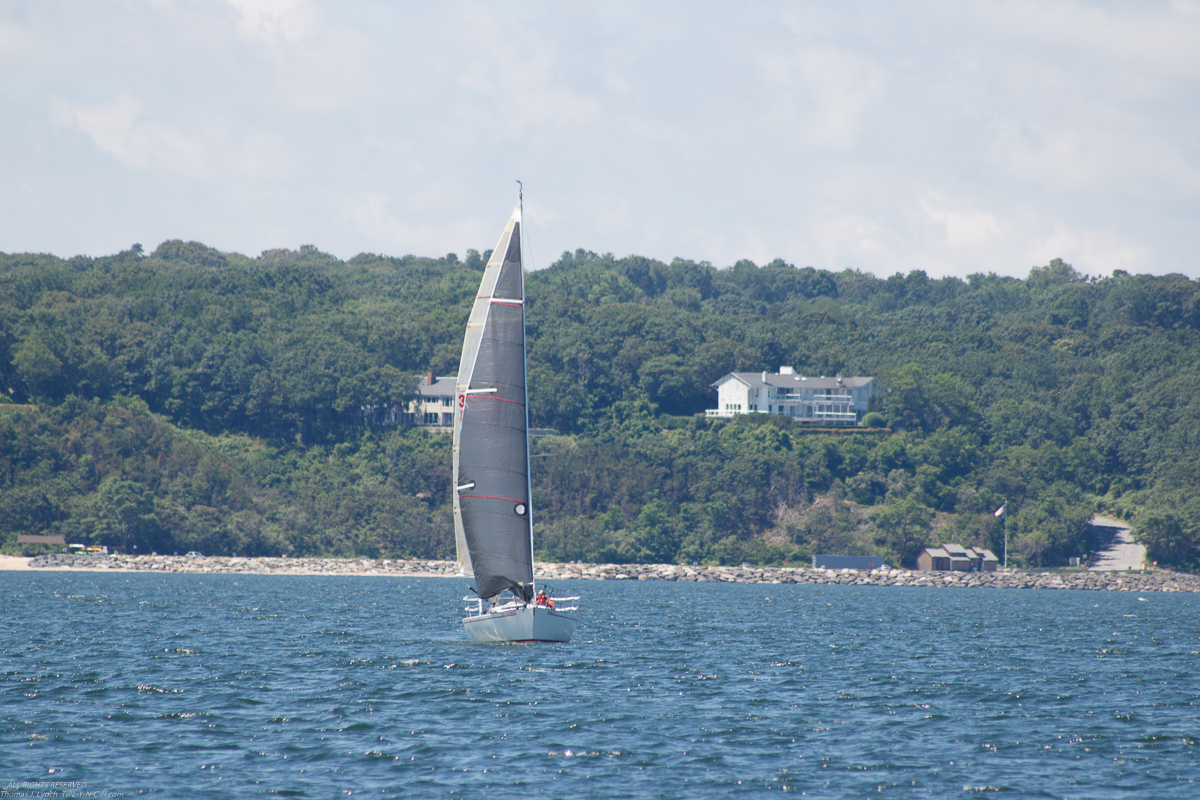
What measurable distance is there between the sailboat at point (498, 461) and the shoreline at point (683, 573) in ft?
225

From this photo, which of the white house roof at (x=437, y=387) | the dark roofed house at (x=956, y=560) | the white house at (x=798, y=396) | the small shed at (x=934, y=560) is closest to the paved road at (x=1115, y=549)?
the dark roofed house at (x=956, y=560)

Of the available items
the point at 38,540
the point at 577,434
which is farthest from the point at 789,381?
the point at 38,540

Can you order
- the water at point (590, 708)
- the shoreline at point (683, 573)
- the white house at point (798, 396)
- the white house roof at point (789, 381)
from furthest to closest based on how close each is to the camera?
the white house roof at point (789, 381) < the white house at point (798, 396) < the shoreline at point (683, 573) < the water at point (590, 708)

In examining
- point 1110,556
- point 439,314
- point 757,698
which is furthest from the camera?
point 439,314

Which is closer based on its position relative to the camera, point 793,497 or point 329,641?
point 329,641

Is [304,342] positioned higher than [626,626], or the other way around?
[304,342]

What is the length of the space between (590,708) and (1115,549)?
340ft

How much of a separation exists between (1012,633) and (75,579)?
6417 centimetres

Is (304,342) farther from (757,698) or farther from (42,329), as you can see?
(757,698)

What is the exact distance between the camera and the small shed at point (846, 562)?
117250 mm

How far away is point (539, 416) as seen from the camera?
143 meters

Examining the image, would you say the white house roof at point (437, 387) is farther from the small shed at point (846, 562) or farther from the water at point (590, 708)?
the water at point (590, 708)

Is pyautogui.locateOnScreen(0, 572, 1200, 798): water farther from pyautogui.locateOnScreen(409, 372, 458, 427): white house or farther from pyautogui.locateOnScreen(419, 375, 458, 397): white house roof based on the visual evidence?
pyautogui.locateOnScreen(419, 375, 458, 397): white house roof

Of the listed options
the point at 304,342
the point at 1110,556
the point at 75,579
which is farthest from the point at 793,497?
the point at 75,579
